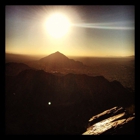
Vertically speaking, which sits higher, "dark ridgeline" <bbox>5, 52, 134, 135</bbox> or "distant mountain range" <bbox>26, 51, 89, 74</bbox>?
"distant mountain range" <bbox>26, 51, 89, 74</bbox>

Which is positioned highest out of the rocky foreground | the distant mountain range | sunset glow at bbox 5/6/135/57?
sunset glow at bbox 5/6/135/57

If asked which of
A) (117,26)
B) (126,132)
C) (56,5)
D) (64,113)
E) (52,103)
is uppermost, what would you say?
(56,5)

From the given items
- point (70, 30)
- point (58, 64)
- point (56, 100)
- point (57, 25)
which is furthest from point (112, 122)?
point (57, 25)

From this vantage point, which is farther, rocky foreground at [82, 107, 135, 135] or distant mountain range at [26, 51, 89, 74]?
distant mountain range at [26, 51, 89, 74]

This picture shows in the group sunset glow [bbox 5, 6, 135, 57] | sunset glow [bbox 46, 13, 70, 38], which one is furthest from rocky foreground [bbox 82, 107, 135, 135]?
sunset glow [bbox 46, 13, 70, 38]

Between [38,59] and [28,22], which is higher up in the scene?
[28,22]

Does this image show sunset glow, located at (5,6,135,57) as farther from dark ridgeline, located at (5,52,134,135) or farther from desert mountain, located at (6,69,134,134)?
desert mountain, located at (6,69,134,134)

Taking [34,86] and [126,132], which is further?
[34,86]

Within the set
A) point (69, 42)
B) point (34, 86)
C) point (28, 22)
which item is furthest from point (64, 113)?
point (28, 22)

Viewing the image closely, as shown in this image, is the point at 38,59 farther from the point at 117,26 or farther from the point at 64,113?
the point at 117,26
